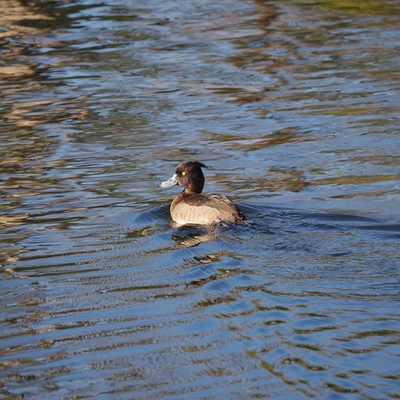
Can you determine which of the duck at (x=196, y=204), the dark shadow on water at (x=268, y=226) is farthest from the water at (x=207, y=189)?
the duck at (x=196, y=204)

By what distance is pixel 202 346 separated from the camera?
696 cm

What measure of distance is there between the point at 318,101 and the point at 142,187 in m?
4.25

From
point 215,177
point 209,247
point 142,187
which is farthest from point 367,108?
point 209,247

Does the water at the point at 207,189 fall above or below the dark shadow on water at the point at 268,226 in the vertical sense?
above

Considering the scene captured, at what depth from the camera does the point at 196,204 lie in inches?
432

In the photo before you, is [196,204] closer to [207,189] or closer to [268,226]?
[268,226]

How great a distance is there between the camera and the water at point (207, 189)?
6730 mm

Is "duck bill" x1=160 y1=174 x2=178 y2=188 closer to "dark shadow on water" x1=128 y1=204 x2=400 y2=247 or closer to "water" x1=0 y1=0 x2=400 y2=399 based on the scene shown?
"water" x1=0 y1=0 x2=400 y2=399

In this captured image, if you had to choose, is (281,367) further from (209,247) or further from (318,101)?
(318,101)

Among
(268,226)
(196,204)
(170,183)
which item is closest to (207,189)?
(170,183)

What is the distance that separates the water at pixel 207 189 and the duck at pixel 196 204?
0.18 metres

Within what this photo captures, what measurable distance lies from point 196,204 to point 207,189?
4.73 ft

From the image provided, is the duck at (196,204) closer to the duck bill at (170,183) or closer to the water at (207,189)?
the duck bill at (170,183)

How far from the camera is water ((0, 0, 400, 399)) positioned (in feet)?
22.1
